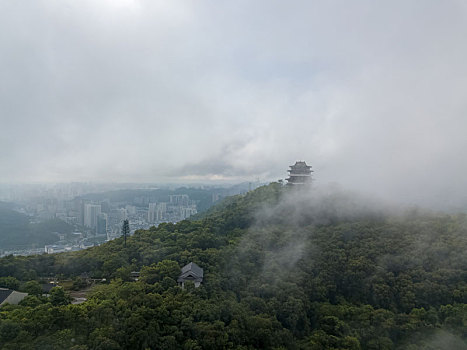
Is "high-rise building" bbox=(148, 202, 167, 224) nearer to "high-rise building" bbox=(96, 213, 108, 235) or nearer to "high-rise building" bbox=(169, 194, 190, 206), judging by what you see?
"high-rise building" bbox=(96, 213, 108, 235)

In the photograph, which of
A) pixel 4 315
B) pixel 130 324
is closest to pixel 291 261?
pixel 130 324

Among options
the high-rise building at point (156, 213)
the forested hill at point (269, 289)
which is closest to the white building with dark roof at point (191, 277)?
the forested hill at point (269, 289)

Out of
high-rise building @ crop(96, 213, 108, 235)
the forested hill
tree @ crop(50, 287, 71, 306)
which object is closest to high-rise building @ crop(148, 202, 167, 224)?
high-rise building @ crop(96, 213, 108, 235)

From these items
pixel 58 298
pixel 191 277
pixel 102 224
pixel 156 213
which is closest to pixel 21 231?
pixel 102 224

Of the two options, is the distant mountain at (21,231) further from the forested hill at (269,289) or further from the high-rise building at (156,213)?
the forested hill at (269,289)

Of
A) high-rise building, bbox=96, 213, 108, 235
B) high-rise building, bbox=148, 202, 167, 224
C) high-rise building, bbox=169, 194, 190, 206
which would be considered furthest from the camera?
high-rise building, bbox=169, 194, 190, 206

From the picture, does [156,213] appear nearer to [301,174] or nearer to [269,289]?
[301,174]
